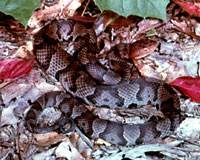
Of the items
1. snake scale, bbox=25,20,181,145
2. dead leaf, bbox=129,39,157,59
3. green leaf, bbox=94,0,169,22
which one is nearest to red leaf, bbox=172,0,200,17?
dead leaf, bbox=129,39,157,59

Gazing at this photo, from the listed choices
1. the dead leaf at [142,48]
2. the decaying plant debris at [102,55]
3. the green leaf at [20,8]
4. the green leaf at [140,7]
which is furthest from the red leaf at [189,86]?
the green leaf at [20,8]

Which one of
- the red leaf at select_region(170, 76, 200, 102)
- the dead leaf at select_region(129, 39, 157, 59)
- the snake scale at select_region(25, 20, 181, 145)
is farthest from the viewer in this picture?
the dead leaf at select_region(129, 39, 157, 59)

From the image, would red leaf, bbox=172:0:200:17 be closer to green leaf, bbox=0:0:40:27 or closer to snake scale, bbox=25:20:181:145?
snake scale, bbox=25:20:181:145

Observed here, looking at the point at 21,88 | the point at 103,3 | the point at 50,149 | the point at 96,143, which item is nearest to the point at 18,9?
the point at 103,3

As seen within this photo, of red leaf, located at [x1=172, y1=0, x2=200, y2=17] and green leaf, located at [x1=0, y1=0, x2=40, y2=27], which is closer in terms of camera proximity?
green leaf, located at [x1=0, y1=0, x2=40, y2=27]

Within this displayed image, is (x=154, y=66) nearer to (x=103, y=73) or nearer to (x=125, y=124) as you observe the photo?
(x=103, y=73)

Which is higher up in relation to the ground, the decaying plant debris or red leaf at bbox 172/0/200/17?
red leaf at bbox 172/0/200/17

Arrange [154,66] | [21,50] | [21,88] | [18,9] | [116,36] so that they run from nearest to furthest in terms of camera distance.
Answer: [18,9] → [21,88] → [21,50] → [154,66] → [116,36]
